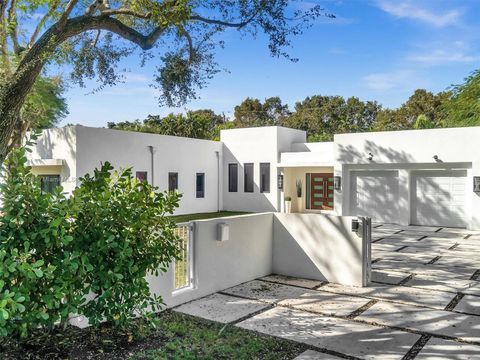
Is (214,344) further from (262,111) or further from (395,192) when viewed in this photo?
(262,111)

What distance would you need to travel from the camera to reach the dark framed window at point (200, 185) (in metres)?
20.2

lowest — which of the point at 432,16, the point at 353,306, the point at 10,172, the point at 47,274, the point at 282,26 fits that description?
the point at 353,306

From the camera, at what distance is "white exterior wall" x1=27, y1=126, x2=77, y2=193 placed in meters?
15.1

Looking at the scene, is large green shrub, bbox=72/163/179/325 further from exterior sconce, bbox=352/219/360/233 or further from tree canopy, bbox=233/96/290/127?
tree canopy, bbox=233/96/290/127

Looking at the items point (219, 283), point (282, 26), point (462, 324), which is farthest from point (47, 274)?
point (282, 26)

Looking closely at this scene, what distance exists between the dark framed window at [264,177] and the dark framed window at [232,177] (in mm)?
1474

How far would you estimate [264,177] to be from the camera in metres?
20.5

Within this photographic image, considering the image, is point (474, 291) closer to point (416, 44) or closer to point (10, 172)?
point (10, 172)

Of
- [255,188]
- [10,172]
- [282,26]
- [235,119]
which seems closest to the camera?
[10,172]

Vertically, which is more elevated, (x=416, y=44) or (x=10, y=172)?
(x=416, y=44)

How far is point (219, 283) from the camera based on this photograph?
673 cm

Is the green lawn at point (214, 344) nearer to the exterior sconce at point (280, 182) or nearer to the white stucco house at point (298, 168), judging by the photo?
the white stucco house at point (298, 168)

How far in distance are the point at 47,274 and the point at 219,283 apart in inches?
145

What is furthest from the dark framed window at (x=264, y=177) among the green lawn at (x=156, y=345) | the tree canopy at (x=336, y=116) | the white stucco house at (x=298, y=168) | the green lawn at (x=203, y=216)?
the tree canopy at (x=336, y=116)
